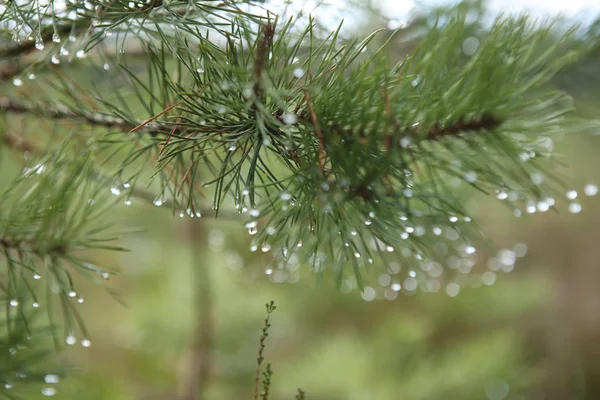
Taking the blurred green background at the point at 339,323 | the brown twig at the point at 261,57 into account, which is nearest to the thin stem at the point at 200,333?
the blurred green background at the point at 339,323

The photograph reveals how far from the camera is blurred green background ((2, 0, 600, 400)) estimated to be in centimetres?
77

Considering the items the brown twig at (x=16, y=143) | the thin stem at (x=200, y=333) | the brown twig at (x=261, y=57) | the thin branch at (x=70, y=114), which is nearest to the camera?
the brown twig at (x=261, y=57)

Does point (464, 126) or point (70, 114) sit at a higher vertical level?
point (70, 114)

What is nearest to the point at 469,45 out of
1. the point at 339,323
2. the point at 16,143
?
the point at 16,143

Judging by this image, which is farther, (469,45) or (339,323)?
(339,323)

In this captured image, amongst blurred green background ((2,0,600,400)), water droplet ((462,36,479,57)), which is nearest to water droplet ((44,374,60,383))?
blurred green background ((2,0,600,400))

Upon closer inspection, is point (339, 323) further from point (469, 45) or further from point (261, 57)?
point (261, 57)

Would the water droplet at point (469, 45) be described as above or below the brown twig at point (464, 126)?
above

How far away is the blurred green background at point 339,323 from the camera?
2.53 ft

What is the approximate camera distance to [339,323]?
1289 millimetres

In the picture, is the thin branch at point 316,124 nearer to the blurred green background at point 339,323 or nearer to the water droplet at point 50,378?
the blurred green background at point 339,323

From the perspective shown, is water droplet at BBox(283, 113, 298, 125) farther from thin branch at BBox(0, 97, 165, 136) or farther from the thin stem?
the thin stem

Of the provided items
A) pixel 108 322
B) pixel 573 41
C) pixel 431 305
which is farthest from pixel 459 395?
pixel 108 322

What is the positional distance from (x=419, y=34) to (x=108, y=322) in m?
1.02
